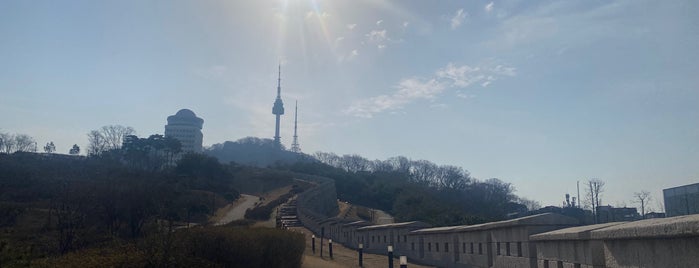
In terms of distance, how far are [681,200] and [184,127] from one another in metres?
109

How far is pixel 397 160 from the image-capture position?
11856 centimetres

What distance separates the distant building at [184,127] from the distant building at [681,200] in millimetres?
102532

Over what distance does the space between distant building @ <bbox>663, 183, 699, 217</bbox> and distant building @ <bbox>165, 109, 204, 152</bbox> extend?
10253 centimetres

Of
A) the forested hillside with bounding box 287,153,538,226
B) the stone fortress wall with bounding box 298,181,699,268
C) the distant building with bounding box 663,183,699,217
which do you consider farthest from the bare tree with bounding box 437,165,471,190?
the stone fortress wall with bounding box 298,181,699,268

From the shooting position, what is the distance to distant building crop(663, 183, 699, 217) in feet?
156

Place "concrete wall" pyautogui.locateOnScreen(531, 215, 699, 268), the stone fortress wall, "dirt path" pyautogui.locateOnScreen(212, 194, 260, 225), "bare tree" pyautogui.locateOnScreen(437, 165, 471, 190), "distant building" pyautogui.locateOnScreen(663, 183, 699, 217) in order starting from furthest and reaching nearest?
"bare tree" pyautogui.locateOnScreen(437, 165, 471, 190), "distant building" pyautogui.locateOnScreen(663, 183, 699, 217), "dirt path" pyautogui.locateOnScreen(212, 194, 260, 225), the stone fortress wall, "concrete wall" pyautogui.locateOnScreen(531, 215, 699, 268)

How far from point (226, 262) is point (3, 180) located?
4057 cm

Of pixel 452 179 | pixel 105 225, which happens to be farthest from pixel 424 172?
pixel 105 225

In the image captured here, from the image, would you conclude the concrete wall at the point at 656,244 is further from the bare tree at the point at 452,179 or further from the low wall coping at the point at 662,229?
the bare tree at the point at 452,179

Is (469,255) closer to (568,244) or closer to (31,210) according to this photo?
(568,244)

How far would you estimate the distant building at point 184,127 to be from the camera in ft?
433

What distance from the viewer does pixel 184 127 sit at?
437 feet

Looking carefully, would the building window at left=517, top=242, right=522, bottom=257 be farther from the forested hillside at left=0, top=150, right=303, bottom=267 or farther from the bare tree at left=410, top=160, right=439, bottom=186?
the bare tree at left=410, top=160, right=439, bottom=186

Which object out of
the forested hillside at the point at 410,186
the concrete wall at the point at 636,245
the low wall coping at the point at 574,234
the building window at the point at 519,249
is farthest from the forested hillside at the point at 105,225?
the forested hillside at the point at 410,186
